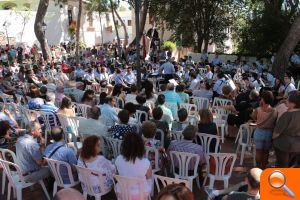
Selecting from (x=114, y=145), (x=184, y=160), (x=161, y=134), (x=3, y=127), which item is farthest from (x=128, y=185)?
(x=3, y=127)

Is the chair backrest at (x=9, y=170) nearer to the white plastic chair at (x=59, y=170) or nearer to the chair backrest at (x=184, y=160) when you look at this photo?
the white plastic chair at (x=59, y=170)

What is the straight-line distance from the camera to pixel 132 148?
431cm

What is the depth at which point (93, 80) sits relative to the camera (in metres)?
13.4

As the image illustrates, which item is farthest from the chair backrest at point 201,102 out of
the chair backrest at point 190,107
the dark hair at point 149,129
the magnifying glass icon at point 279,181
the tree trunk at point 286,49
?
the magnifying glass icon at point 279,181

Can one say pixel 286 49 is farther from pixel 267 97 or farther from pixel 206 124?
pixel 206 124

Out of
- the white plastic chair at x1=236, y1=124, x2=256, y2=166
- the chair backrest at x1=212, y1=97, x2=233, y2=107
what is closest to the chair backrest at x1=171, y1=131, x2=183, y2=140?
the white plastic chair at x1=236, y1=124, x2=256, y2=166

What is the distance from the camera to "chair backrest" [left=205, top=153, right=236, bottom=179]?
482cm

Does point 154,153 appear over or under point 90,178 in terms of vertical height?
over

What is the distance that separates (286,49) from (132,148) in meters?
11.3

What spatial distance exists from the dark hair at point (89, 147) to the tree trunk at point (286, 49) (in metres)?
11.3

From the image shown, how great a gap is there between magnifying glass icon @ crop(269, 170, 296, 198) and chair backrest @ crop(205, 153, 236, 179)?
3.75 meters

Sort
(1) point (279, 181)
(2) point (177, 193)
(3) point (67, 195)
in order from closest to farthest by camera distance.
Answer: (1) point (279, 181) → (2) point (177, 193) → (3) point (67, 195)

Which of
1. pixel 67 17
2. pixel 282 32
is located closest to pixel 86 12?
pixel 67 17

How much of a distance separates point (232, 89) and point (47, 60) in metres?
12.1
